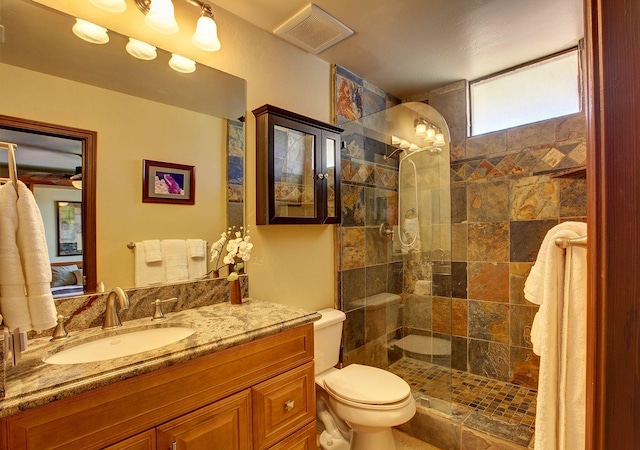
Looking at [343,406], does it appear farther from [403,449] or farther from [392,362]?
[392,362]

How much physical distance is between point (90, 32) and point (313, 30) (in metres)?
1.11

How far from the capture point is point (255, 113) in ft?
5.82

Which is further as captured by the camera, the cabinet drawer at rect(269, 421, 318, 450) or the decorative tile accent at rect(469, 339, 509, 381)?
the decorative tile accent at rect(469, 339, 509, 381)

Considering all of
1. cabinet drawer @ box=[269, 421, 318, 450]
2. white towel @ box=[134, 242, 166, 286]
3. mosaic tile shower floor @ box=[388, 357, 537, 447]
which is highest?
white towel @ box=[134, 242, 166, 286]

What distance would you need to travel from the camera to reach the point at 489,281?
248 centimetres

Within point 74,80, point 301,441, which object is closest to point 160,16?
point 74,80

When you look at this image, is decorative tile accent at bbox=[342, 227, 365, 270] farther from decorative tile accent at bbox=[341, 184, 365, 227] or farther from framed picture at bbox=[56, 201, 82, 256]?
framed picture at bbox=[56, 201, 82, 256]

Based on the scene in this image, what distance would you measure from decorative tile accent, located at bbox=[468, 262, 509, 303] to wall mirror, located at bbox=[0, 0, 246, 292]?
7.53 feet

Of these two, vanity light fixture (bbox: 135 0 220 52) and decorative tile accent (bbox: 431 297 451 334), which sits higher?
vanity light fixture (bbox: 135 0 220 52)

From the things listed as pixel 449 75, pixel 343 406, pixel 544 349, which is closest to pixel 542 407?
pixel 544 349

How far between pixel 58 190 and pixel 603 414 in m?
1.63

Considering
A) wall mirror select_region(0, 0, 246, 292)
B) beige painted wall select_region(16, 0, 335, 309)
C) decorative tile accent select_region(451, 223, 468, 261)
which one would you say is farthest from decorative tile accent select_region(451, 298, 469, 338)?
wall mirror select_region(0, 0, 246, 292)

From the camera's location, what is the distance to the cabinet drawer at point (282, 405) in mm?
1184

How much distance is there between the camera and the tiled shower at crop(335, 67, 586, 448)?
2.22 meters
